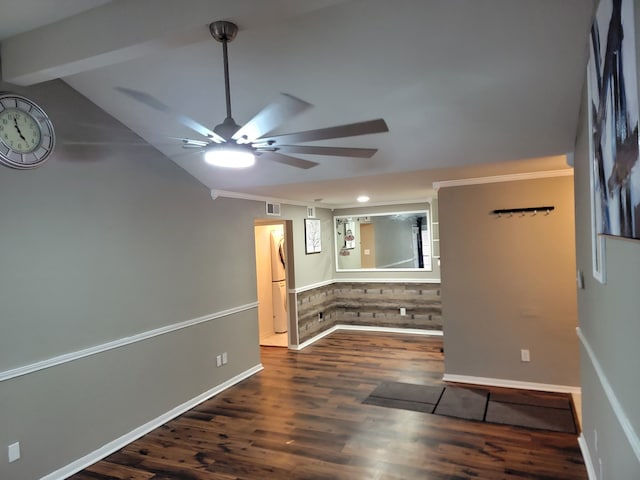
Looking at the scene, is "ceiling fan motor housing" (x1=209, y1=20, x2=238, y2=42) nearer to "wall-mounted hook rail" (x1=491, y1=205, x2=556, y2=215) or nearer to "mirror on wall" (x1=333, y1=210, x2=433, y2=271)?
"wall-mounted hook rail" (x1=491, y1=205, x2=556, y2=215)

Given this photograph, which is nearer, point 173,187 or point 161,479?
point 161,479

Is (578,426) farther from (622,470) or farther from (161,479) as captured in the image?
(161,479)

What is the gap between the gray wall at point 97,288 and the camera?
2.64 metres

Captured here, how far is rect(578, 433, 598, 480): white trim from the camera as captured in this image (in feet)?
8.26

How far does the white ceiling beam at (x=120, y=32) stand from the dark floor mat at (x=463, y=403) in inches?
135

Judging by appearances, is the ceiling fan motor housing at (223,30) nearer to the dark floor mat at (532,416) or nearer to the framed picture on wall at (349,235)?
the dark floor mat at (532,416)

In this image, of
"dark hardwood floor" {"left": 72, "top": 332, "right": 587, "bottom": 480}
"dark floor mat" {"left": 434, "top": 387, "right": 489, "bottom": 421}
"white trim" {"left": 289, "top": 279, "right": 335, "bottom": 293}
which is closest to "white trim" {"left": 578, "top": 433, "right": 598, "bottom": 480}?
"dark hardwood floor" {"left": 72, "top": 332, "right": 587, "bottom": 480}

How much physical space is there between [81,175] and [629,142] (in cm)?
334

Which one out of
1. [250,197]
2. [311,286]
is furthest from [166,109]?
[311,286]

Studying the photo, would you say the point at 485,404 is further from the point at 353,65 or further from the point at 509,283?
the point at 353,65

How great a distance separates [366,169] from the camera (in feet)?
12.3

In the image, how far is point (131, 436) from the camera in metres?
3.36

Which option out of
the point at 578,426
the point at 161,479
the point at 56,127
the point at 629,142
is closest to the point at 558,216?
the point at 578,426

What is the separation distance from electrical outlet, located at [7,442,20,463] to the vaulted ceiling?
7.21 feet
